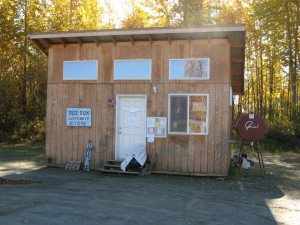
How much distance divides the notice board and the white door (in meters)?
0.25

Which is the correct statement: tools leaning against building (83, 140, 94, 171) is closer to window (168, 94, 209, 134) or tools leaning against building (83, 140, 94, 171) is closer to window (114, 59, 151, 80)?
window (114, 59, 151, 80)

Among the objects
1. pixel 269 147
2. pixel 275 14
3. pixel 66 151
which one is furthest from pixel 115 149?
pixel 275 14

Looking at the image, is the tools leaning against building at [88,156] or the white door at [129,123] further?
the tools leaning against building at [88,156]

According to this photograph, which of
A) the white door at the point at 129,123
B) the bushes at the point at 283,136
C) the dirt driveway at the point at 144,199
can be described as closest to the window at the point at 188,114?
the white door at the point at 129,123

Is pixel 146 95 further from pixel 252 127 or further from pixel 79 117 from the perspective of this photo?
pixel 252 127

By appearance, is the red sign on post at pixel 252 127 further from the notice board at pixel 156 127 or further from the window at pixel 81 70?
the window at pixel 81 70

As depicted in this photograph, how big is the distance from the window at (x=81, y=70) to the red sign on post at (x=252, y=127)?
497 cm

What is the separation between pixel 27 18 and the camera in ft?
80.7

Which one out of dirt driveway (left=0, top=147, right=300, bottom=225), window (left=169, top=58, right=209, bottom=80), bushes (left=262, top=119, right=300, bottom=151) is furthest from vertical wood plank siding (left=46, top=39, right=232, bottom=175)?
bushes (left=262, top=119, right=300, bottom=151)

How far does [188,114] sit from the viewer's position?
1146 centimetres

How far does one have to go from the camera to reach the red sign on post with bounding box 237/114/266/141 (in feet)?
37.7

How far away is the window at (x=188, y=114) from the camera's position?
37.4ft

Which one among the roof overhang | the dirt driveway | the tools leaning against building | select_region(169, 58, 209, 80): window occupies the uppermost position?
the roof overhang

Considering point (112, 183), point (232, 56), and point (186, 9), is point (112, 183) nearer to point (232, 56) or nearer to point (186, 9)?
point (232, 56)
